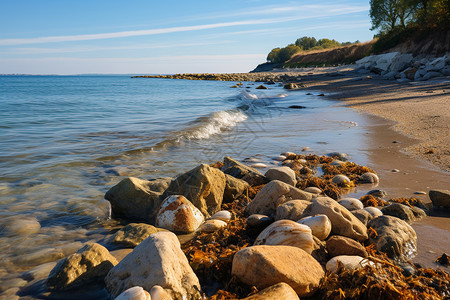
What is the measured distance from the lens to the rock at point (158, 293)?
80.5 inches

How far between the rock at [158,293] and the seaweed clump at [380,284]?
1023 millimetres

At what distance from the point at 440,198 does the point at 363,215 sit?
1.13 m

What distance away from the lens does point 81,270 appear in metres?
2.52

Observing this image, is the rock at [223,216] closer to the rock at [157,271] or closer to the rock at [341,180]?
the rock at [157,271]

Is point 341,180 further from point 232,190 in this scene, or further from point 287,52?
point 287,52

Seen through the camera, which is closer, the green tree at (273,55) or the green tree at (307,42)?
the green tree at (273,55)

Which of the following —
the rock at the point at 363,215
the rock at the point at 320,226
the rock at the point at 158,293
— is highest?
the rock at the point at 320,226

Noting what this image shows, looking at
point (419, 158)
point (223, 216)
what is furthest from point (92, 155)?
point (419, 158)

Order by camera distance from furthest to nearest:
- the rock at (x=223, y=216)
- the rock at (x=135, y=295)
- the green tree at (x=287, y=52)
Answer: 1. the green tree at (x=287, y=52)
2. the rock at (x=223, y=216)
3. the rock at (x=135, y=295)

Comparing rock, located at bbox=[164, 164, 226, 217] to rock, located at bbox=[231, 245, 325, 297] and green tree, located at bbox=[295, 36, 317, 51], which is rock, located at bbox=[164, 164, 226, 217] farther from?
green tree, located at bbox=[295, 36, 317, 51]

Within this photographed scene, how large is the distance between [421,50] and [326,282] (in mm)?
33063

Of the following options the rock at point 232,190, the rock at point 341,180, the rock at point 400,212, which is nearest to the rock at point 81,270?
the rock at point 232,190

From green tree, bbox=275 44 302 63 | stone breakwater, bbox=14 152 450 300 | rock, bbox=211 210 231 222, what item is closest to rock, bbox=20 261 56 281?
stone breakwater, bbox=14 152 450 300

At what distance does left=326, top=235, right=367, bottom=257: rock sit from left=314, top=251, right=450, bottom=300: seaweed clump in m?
0.16
